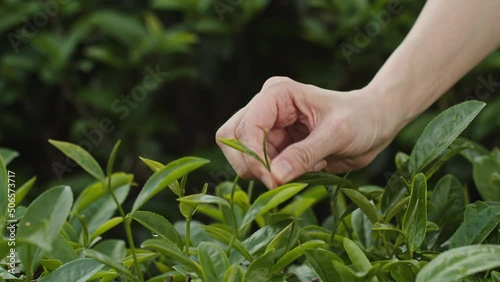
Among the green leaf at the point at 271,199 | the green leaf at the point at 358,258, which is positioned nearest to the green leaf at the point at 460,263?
the green leaf at the point at 358,258

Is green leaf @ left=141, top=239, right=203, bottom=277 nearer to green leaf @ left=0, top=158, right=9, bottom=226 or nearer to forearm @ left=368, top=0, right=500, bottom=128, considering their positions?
green leaf @ left=0, top=158, right=9, bottom=226

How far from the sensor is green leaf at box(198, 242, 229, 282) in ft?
3.24

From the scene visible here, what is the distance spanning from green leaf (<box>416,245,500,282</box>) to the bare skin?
14.0 inches

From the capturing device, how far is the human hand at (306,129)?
1.21 meters

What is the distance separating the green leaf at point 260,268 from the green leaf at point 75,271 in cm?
19

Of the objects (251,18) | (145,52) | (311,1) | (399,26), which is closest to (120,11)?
(145,52)

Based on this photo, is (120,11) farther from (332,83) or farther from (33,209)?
(33,209)


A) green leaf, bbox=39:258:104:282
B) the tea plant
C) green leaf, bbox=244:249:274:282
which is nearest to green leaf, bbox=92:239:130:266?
the tea plant

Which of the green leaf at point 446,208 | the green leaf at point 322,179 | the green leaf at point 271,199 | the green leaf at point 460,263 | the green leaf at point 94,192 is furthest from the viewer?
the green leaf at point 94,192

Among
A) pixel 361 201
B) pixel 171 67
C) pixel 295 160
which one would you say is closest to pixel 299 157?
pixel 295 160

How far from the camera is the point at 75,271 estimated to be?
40.9 inches

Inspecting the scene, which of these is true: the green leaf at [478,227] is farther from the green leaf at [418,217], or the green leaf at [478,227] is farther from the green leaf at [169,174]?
the green leaf at [169,174]

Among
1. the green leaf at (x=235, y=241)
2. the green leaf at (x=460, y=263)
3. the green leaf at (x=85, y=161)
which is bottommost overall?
the green leaf at (x=235, y=241)

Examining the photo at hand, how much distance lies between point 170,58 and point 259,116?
1.82 meters
